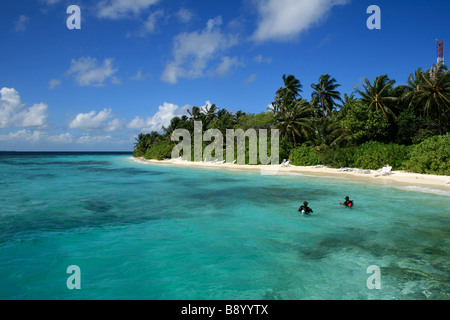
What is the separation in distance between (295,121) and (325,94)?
622 inches

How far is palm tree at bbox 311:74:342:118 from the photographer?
1980 inches

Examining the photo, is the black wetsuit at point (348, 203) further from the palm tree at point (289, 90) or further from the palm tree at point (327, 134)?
the palm tree at point (289, 90)

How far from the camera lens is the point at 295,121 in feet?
130

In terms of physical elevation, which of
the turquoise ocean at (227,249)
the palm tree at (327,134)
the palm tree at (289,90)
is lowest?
the turquoise ocean at (227,249)

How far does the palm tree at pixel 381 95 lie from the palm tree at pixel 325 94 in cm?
1713

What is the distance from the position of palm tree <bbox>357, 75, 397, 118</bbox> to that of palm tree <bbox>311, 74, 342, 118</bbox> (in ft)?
56.2

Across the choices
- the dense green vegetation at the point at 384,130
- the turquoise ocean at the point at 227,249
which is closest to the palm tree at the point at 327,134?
the dense green vegetation at the point at 384,130

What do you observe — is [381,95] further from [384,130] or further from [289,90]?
[289,90]

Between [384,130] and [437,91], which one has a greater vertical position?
[437,91]

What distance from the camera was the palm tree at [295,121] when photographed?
3919 centimetres

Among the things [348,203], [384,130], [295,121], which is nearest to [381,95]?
[384,130]

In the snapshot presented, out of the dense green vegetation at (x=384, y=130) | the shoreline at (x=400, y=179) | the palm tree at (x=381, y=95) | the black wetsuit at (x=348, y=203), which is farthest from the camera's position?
the palm tree at (x=381, y=95)

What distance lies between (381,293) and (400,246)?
351cm

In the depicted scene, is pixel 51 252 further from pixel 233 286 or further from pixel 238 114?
pixel 238 114
